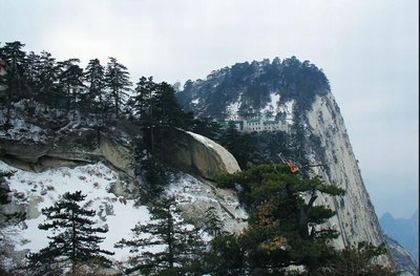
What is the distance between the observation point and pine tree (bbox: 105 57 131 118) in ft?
141

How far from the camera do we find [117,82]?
43.8m

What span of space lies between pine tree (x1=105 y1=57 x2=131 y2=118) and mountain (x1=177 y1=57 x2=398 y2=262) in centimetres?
4316

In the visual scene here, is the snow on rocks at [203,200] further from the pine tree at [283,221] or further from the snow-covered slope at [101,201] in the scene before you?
the pine tree at [283,221]

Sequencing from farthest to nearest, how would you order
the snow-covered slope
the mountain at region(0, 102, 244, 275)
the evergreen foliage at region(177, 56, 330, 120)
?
the evergreen foliage at region(177, 56, 330, 120) < the mountain at region(0, 102, 244, 275) < the snow-covered slope

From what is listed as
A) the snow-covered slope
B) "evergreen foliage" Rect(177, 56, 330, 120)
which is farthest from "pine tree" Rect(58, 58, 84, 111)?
"evergreen foliage" Rect(177, 56, 330, 120)

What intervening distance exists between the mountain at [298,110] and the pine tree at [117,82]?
43.2 meters

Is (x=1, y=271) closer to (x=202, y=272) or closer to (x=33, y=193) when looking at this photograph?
(x=202, y=272)

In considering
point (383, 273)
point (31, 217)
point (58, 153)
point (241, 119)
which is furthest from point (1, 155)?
point (241, 119)

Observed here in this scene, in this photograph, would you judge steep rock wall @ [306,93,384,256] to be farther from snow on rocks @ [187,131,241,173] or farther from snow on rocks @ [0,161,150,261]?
snow on rocks @ [0,161,150,261]

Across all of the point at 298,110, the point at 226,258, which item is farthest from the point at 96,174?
the point at 298,110

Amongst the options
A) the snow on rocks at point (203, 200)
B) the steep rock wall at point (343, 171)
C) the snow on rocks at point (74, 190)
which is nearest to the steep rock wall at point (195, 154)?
the snow on rocks at point (203, 200)

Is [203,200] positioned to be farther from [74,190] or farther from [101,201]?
[74,190]

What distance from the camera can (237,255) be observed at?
1741cm

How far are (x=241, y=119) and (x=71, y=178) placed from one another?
239 ft
